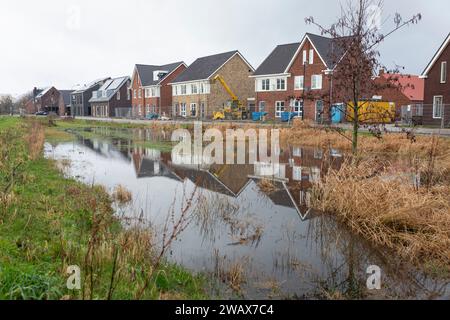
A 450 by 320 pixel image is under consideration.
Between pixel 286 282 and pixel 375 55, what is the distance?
621 centimetres

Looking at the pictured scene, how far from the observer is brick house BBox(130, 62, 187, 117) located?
195 ft

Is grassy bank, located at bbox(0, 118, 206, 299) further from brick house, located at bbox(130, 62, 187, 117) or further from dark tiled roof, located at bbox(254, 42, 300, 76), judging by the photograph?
brick house, located at bbox(130, 62, 187, 117)

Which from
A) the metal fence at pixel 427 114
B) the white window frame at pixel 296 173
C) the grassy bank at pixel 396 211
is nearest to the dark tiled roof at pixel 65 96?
the metal fence at pixel 427 114

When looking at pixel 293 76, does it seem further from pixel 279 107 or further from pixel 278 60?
pixel 278 60

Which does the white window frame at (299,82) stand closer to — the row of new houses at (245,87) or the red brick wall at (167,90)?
the row of new houses at (245,87)

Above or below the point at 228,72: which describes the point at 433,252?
below

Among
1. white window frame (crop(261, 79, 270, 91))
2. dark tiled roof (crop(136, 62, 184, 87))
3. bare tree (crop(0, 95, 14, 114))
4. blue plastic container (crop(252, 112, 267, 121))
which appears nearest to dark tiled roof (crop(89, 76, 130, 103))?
dark tiled roof (crop(136, 62, 184, 87))

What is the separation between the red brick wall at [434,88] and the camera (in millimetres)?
28828

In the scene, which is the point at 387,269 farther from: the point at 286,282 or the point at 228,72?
the point at 228,72

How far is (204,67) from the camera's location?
175ft

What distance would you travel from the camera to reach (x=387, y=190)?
26.3 ft

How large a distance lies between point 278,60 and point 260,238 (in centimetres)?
3998
